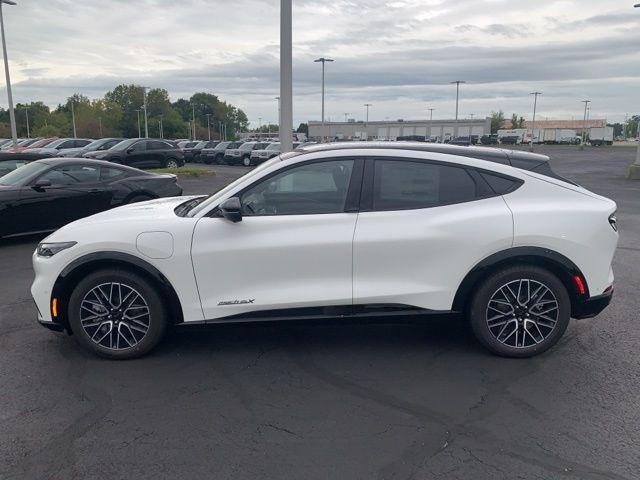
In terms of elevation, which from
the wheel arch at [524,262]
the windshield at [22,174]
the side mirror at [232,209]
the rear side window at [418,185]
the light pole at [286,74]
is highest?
the light pole at [286,74]

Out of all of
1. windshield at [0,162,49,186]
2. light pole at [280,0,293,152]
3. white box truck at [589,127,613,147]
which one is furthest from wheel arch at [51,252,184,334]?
white box truck at [589,127,613,147]

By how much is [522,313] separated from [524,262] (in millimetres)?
413

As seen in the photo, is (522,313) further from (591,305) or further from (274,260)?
(274,260)

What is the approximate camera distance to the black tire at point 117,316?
14.5 ft

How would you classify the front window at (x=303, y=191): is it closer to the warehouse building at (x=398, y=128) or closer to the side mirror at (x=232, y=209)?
the side mirror at (x=232, y=209)

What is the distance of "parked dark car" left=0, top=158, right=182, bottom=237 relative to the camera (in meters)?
8.95

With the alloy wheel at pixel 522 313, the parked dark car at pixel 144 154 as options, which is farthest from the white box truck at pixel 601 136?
the alloy wheel at pixel 522 313

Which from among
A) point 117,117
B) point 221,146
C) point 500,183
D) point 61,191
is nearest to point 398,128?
point 117,117

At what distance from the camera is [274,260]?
433 centimetres

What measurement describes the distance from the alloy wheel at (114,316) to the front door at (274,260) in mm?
540

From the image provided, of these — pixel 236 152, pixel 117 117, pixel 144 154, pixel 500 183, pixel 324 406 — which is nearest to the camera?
pixel 324 406

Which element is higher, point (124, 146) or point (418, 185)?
point (418, 185)

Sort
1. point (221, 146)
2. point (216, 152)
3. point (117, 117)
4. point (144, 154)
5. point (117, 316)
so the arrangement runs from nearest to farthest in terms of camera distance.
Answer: point (117, 316)
point (144, 154)
point (216, 152)
point (221, 146)
point (117, 117)

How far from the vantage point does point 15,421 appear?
3.60 metres
